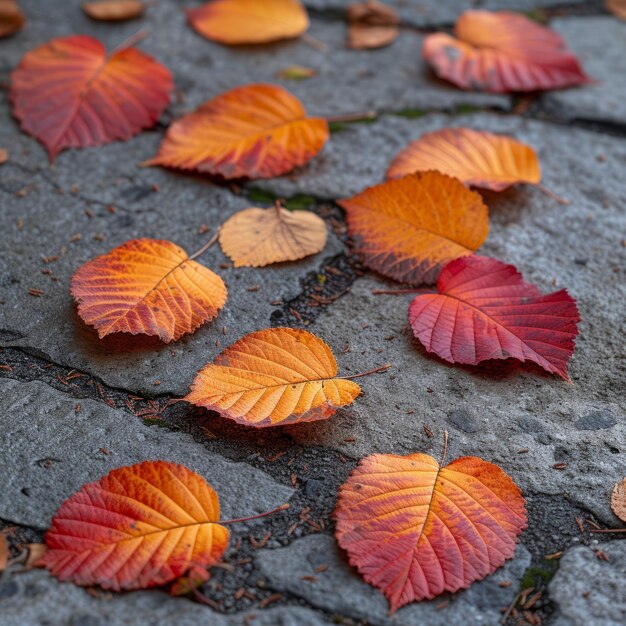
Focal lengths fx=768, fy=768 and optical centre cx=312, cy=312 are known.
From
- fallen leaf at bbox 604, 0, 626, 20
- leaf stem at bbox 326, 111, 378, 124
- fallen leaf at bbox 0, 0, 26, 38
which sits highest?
fallen leaf at bbox 604, 0, 626, 20

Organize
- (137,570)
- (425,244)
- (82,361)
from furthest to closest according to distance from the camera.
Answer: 1. (425,244)
2. (82,361)
3. (137,570)

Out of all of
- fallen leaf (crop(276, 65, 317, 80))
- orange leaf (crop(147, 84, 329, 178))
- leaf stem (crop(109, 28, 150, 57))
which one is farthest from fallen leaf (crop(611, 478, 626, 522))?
leaf stem (crop(109, 28, 150, 57))

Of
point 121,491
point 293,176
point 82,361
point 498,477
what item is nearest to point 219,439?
point 121,491

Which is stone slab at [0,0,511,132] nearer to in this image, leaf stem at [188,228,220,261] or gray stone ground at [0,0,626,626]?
gray stone ground at [0,0,626,626]

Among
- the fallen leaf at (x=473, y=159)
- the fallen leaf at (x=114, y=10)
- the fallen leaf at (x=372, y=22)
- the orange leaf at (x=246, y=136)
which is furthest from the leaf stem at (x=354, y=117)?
the fallen leaf at (x=114, y=10)

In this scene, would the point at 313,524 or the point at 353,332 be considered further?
the point at 353,332

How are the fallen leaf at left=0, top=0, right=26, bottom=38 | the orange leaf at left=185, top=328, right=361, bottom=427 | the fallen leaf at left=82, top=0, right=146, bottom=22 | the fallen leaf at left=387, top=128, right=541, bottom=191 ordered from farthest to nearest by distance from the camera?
the fallen leaf at left=82, top=0, right=146, bottom=22 < the fallen leaf at left=0, top=0, right=26, bottom=38 < the fallen leaf at left=387, top=128, right=541, bottom=191 < the orange leaf at left=185, top=328, right=361, bottom=427

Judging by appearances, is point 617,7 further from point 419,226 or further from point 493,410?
point 493,410

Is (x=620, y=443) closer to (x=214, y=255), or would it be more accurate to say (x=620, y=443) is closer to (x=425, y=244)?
(x=425, y=244)
